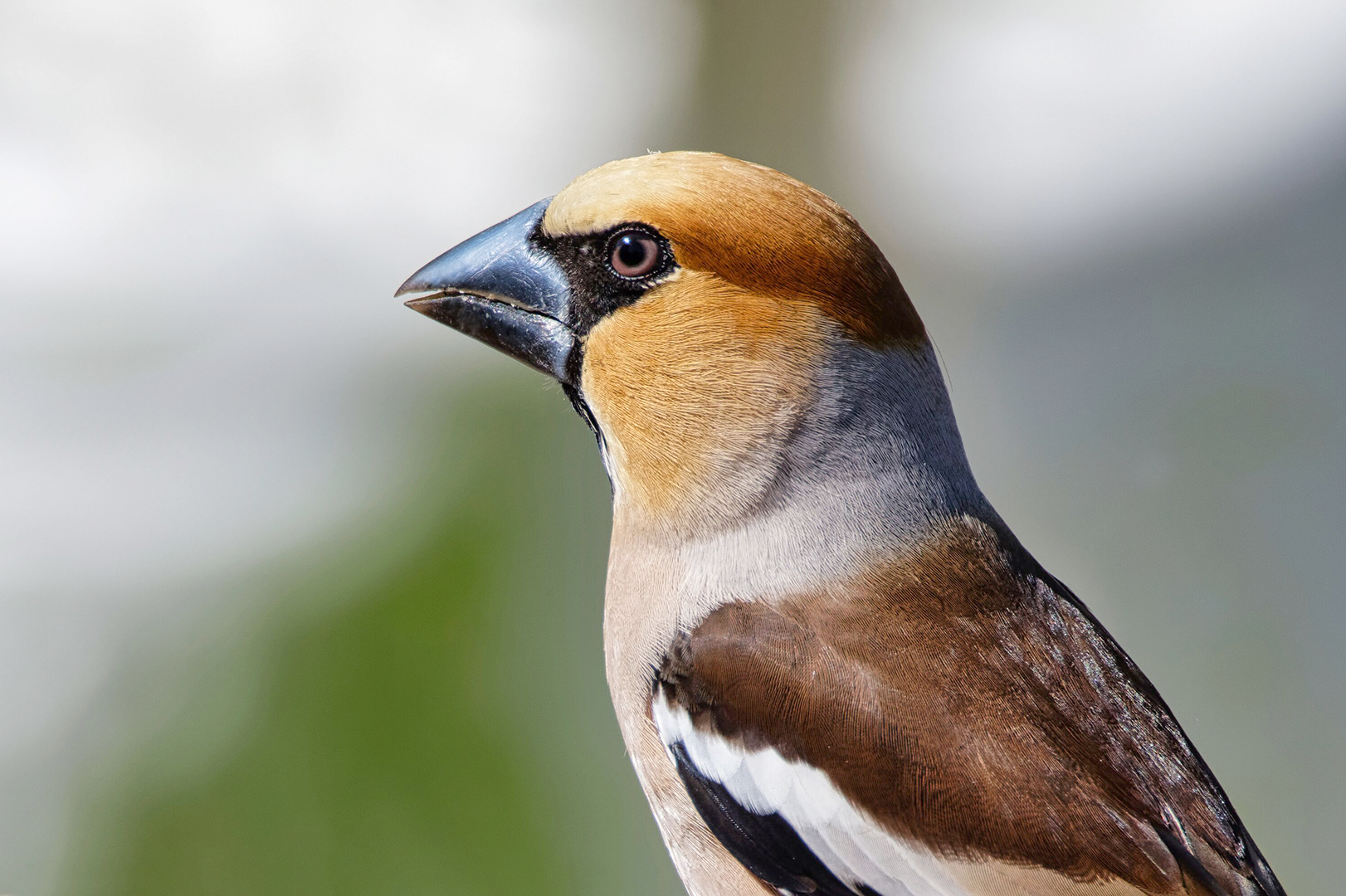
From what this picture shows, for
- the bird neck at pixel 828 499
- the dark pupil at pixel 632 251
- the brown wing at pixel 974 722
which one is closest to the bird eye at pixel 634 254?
the dark pupil at pixel 632 251

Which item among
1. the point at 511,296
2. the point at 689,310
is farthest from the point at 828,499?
the point at 511,296

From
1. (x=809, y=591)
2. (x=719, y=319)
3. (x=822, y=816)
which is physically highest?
(x=719, y=319)

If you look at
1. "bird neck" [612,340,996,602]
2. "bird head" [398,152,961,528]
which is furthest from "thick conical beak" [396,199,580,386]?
"bird neck" [612,340,996,602]

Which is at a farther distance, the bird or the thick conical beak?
the thick conical beak

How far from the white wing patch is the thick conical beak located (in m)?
0.32

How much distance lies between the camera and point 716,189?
0.78 metres

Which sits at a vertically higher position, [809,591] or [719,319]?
[719,319]

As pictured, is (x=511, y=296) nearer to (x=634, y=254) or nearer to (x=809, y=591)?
(x=634, y=254)

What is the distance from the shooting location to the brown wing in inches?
27.4

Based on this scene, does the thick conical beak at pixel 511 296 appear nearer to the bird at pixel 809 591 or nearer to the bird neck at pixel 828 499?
the bird at pixel 809 591

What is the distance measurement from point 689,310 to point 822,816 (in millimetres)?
368

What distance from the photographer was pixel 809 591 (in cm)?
81

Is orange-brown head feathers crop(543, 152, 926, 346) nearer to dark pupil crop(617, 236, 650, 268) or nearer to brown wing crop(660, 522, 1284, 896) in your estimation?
dark pupil crop(617, 236, 650, 268)

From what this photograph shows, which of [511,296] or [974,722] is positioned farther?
[511,296]
